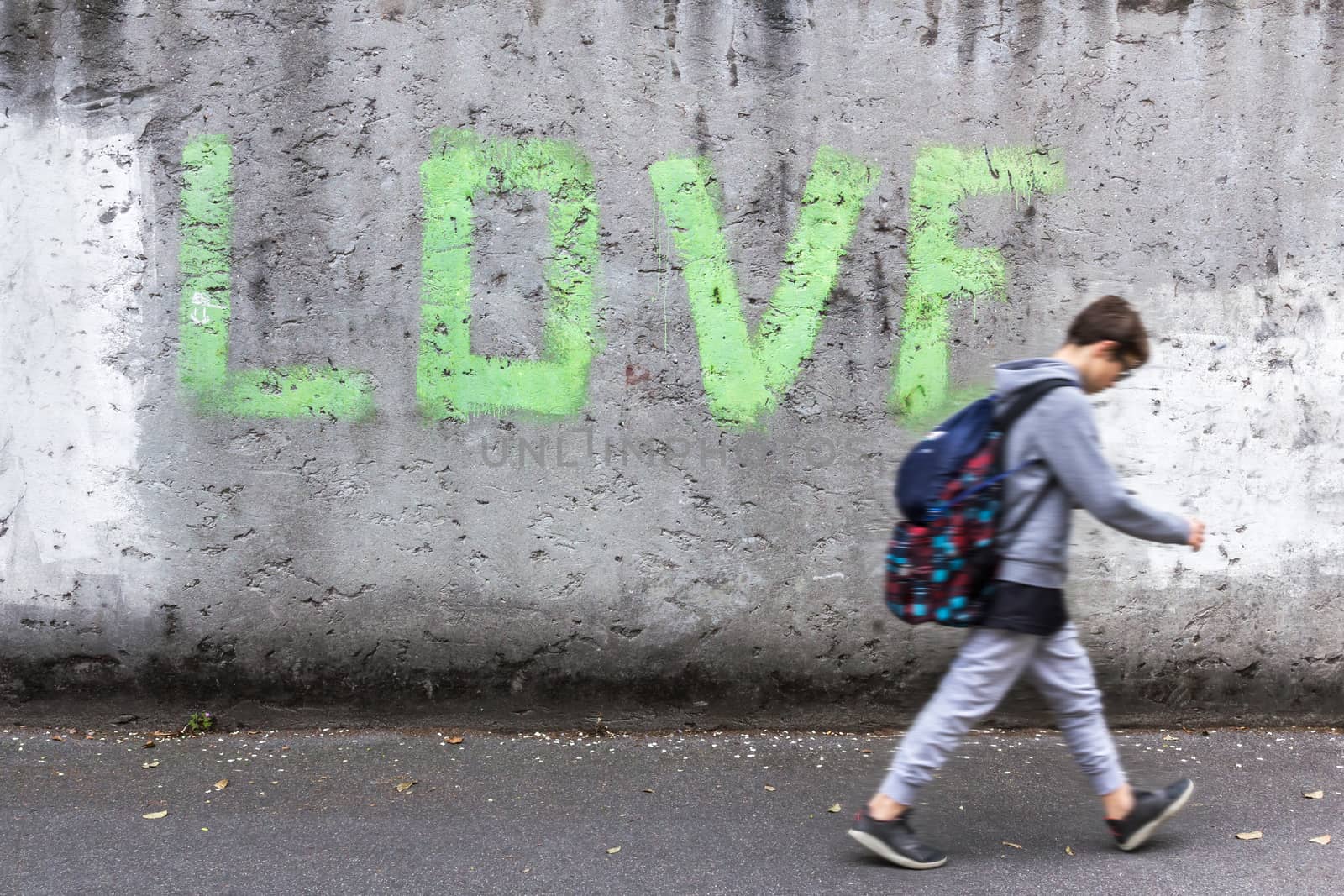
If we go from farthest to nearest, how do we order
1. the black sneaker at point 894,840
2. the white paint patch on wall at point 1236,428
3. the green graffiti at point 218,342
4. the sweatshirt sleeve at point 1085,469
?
the white paint patch on wall at point 1236,428 → the green graffiti at point 218,342 → the black sneaker at point 894,840 → the sweatshirt sleeve at point 1085,469

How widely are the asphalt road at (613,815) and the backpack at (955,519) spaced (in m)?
0.79

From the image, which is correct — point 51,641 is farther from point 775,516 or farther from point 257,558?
point 775,516

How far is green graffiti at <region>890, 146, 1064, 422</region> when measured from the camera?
13.0 feet

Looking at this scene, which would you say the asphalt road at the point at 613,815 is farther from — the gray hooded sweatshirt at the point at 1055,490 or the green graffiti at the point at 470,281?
the green graffiti at the point at 470,281

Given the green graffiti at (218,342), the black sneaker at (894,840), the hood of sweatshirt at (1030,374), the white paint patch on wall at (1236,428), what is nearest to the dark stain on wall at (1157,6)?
the white paint patch on wall at (1236,428)

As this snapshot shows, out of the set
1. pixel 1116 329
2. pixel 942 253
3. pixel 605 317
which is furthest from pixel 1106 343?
pixel 605 317

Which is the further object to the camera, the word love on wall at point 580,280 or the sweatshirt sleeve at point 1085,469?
the word love on wall at point 580,280

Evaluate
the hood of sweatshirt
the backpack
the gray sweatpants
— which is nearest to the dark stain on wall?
the hood of sweatshirt

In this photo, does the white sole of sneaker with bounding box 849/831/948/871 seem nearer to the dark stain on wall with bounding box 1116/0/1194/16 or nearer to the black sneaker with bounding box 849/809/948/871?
the black sneaker with bounding box 849/809/948/871

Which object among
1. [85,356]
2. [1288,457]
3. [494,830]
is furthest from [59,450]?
[1288,457]

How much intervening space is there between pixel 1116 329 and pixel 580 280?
6.38 ft

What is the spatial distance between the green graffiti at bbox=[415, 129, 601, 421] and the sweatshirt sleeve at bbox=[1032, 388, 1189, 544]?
180cm

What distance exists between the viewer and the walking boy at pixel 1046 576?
272 cm

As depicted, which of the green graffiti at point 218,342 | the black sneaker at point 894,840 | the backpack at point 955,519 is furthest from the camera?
the green graffiti at point 218,342
